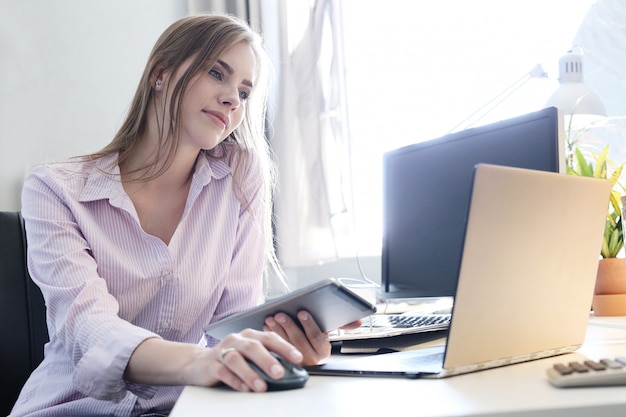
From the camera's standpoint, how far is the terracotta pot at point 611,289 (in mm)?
1445

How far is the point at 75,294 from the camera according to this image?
3.55ft

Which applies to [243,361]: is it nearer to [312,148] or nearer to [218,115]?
[218,115]

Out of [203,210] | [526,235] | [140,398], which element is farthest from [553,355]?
[203,210]

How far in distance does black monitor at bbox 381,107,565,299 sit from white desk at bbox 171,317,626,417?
430 mm

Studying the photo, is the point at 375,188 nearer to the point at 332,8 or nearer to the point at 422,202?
the point at 332,8

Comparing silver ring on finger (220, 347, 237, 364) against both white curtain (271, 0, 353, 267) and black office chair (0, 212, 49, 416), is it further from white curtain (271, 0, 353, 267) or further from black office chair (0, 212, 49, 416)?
white curtain (271, 0, 353, 267)

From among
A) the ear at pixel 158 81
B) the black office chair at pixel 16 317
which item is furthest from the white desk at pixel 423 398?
the ear at pixel 158 81

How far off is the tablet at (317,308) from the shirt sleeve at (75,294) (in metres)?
0.11

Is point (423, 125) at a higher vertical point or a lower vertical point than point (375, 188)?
higher

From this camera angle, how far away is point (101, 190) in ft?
4.38

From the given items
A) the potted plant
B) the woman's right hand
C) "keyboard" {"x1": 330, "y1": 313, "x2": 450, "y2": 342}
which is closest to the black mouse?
the woman's right hand

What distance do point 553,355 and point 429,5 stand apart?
7.03 feet

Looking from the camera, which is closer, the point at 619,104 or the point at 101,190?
the point at 101,190

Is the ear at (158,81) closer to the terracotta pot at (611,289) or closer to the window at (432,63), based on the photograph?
the terracotta pot at (611,289)
